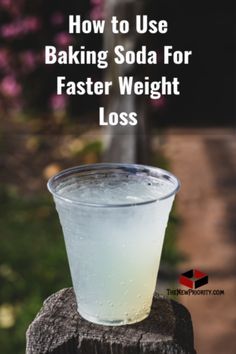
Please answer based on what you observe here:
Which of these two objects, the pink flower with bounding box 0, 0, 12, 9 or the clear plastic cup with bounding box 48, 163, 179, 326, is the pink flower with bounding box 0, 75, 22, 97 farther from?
the clear plastic cup with bounding box 48, 163, 179, 326

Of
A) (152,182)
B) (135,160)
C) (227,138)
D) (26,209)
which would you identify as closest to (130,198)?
(152,182)

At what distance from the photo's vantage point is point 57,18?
21.4ft

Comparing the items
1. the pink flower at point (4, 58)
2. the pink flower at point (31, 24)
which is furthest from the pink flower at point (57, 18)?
the pink flower at point (4, 58)

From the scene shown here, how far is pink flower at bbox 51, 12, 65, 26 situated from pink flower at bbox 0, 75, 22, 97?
605mm

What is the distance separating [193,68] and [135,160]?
2481 mm

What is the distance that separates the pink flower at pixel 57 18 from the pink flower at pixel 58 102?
0.61 m

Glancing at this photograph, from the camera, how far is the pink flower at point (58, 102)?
22.0ft

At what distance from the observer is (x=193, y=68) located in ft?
22.3

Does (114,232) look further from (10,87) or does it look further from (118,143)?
(10,87)

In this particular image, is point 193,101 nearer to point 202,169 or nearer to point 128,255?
point 202,169

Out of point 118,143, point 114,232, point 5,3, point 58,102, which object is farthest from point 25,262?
point 114,232

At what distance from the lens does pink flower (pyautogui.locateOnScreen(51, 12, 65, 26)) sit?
6539 millimetres

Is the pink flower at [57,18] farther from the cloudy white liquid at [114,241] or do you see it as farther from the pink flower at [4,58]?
the cloudy white liquid at [114,241]

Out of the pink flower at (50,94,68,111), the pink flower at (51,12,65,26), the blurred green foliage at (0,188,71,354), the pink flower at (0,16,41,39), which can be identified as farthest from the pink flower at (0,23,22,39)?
the blurred green foliage at (0,188,71,354)
